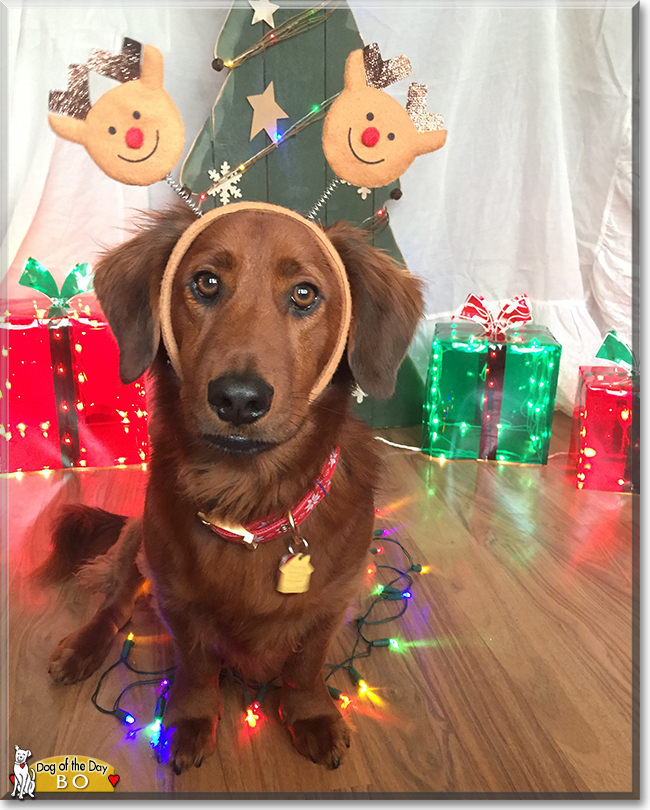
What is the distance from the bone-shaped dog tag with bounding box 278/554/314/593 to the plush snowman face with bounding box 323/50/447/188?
0.84m

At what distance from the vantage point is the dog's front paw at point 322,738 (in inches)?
46.0

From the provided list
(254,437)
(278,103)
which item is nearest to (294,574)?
(254,437)

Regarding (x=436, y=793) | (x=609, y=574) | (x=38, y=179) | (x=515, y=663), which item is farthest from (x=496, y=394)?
(x=38, y=179)

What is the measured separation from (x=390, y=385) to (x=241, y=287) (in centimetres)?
39

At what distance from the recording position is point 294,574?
3.67 ft

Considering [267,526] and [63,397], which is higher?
[63,397]

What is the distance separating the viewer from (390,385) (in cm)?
126

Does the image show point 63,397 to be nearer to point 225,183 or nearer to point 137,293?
point 225,183

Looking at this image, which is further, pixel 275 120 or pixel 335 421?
pixel 275 120

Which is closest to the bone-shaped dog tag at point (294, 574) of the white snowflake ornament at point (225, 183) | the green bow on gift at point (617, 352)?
the white snowflake ornament at point (225, 183)

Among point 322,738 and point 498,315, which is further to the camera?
point 498,315

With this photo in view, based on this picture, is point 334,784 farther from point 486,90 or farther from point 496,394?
point 486,90

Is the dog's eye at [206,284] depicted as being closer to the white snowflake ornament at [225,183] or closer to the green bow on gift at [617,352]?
the white snowflake ornament at [225,183]

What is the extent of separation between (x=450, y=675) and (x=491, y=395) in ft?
4.43
